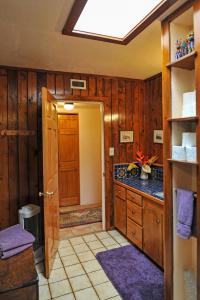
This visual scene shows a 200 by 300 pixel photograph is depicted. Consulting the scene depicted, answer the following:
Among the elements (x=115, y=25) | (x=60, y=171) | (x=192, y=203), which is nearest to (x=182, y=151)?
(x=192, y=203)

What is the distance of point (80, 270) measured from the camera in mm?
2418

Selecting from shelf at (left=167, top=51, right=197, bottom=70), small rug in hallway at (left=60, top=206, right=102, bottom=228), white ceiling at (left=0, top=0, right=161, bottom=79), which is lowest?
small rug in hallway at (left=60, top=206, right=102, bottom=228)

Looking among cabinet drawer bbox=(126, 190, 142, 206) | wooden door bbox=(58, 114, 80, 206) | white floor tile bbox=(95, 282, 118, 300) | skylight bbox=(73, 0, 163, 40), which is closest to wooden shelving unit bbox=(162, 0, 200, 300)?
skylight bbox=(73, 0, 163, 40)

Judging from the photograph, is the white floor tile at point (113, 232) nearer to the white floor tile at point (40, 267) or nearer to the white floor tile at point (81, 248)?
the white floor tile at point (81, 248)

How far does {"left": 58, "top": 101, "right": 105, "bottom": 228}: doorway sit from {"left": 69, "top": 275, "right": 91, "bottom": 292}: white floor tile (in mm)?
2201

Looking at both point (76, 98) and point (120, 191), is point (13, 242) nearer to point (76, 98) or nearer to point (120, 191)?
point (120, 191)

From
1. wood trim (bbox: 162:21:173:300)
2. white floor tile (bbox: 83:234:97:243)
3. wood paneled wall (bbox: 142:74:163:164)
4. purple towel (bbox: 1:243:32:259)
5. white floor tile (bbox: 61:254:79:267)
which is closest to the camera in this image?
wood trim (bbox: 162:21:173:300)

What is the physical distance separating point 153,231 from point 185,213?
1.07 m

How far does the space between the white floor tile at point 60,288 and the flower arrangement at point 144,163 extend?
5.97 ft

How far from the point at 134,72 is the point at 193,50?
5.68 ft

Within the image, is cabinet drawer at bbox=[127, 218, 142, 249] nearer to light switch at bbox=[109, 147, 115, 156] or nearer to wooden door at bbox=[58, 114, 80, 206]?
light switch at bbox=[109, 147, 115, 156]

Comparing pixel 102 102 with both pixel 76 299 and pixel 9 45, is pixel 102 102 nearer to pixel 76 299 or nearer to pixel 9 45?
pixel 9 45

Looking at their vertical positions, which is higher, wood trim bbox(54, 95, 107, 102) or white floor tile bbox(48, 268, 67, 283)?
wood trim bbox(54, 95, 107, 102)

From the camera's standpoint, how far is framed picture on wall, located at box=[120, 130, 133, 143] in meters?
3.44
